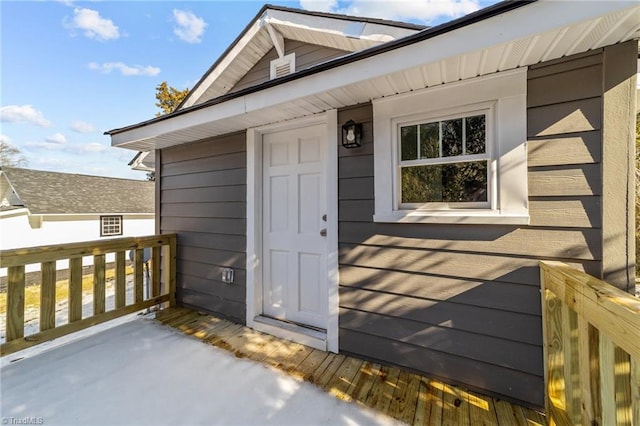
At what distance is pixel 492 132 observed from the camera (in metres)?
1.74

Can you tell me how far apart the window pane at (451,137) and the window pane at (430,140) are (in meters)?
0.04

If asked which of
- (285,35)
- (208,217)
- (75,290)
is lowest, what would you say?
(75,290)

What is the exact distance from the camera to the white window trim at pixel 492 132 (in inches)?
64.7

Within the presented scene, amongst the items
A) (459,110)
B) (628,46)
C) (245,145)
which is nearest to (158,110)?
(245,145)

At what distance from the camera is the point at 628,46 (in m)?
1.42

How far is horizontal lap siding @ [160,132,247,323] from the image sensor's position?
2.96m

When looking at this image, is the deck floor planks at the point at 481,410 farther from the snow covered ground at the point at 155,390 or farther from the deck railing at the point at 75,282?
the deck railing at the point at 75,282

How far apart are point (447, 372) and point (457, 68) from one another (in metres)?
2.06

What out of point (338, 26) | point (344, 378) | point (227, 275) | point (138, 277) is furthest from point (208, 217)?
point (338, 26)

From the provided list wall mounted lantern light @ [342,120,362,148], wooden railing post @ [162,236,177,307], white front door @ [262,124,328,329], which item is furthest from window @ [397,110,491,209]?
wooden railing post @ [162,236,177,307]

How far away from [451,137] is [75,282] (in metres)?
3.64

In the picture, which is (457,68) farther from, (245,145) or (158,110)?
(158,110)

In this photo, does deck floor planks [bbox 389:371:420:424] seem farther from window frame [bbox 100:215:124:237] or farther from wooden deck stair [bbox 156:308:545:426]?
window frame [bbox 100:215:124:237]

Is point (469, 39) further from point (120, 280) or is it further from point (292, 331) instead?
point (120, 280)
